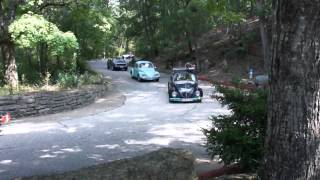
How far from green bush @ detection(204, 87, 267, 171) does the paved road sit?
3448 millimetres

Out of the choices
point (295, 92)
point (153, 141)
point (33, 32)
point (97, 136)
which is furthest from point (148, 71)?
point (295, 92)

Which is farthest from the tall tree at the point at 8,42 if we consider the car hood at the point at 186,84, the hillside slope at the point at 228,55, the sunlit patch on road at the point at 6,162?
the hillside slope at the point at 228,55

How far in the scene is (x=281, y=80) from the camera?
470 centimetres

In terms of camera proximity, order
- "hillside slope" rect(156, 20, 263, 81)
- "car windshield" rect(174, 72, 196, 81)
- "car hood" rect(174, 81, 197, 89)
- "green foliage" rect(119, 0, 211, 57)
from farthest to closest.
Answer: "green foliage" rect(119, 0, 211, 57) < "hillside slope" rect(156, 20, 263, 81) < "car windshield" rect(174, 72, 196, 81) < "car hood" rect(174, 81, 197, 89)

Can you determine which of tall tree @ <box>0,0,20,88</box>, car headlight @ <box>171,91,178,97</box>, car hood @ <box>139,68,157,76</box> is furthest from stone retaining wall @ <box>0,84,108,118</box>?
car hood @ <box>139,68,157,76</box>

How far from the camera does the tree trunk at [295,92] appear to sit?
453 centimetres

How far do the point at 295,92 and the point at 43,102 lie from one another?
16.1 metres

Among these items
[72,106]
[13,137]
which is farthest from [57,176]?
[72,106]

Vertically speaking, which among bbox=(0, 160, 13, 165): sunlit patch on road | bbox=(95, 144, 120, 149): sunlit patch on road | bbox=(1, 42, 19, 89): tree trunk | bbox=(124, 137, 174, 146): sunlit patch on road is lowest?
bbox=(0, 160, 13, 165): sunlit patch on road

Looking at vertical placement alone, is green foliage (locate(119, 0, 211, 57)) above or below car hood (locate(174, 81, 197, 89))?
above

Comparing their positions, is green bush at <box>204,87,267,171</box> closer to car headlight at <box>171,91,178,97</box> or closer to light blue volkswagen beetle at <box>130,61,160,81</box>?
car headlight at <box>171,91,178,97</box>

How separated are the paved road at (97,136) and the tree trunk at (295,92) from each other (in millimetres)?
5975

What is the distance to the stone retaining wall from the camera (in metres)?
18.3

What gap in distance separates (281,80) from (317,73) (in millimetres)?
340
